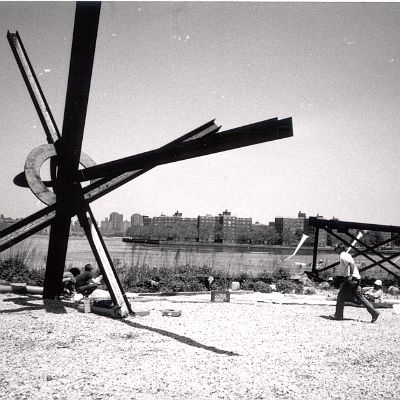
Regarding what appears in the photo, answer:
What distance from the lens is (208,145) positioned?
4781 millimetres

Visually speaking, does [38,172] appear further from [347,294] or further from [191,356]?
[347,294]

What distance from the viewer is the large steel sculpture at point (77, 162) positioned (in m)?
4.88

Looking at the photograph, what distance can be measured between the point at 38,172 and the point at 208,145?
3.81 m

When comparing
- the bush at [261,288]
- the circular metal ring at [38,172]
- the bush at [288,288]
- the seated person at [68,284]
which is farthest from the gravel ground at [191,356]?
the bush at [288,288]

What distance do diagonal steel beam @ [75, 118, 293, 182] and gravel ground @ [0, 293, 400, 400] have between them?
266 centimetres

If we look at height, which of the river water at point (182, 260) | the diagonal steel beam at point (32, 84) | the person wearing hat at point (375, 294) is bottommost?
the river water at point (182, 260)

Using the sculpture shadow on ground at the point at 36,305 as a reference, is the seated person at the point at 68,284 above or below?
above

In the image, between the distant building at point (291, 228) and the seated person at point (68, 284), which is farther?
the distant building at point (291, 228)

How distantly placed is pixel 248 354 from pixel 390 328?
3957 millimetres

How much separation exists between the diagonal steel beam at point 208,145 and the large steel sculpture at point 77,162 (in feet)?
0.04

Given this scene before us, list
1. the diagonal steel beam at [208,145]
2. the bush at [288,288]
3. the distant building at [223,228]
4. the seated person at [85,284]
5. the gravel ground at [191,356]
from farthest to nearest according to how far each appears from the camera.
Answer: the distant building at [223,228] → the bush at [288,288] → the seated person at [85,284] → the diagonal steel beam at [208,145] → the gravel ground at [191,356]

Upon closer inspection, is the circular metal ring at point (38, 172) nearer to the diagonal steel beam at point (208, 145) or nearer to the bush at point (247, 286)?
the diagonal steel beam at point (208, 145)

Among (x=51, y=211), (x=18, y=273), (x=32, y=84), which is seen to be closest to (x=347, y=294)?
(x=51, y=211)

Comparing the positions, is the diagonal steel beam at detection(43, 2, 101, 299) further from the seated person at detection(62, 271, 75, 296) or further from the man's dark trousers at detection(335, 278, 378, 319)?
the man's dark trousers at detection(335, 278, 378, 319)
